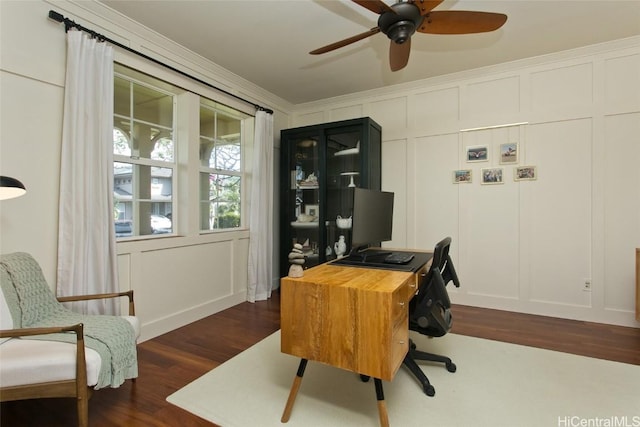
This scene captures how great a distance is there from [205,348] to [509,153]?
3603mm

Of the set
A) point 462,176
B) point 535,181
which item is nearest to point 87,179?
point 462,176

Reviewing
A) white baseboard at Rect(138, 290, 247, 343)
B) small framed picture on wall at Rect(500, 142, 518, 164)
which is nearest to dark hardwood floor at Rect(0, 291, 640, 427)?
white baseboard at Rect(138, 290, 247, 343)

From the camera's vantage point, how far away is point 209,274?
331 centimetres

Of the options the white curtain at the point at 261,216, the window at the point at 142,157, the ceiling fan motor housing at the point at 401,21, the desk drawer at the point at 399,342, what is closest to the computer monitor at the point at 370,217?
the desk drawer at the point at 399,342

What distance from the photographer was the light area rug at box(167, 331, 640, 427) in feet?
5.39

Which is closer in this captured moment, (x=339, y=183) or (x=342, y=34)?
(x=342, y=34)

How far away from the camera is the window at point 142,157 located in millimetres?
2668

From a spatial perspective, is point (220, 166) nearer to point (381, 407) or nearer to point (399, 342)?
point (399, 342)

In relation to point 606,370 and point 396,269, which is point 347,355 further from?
point 606,370

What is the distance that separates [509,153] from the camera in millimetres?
3322

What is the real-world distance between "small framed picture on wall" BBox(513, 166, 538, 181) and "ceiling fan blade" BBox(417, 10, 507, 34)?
1.93 m

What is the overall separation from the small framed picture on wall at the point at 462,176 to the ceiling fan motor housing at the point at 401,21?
2.15 m

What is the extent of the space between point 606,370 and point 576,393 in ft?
1.58

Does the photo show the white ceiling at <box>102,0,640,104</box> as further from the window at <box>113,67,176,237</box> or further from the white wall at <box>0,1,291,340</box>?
the window at <box>113,67,176,237</box>
